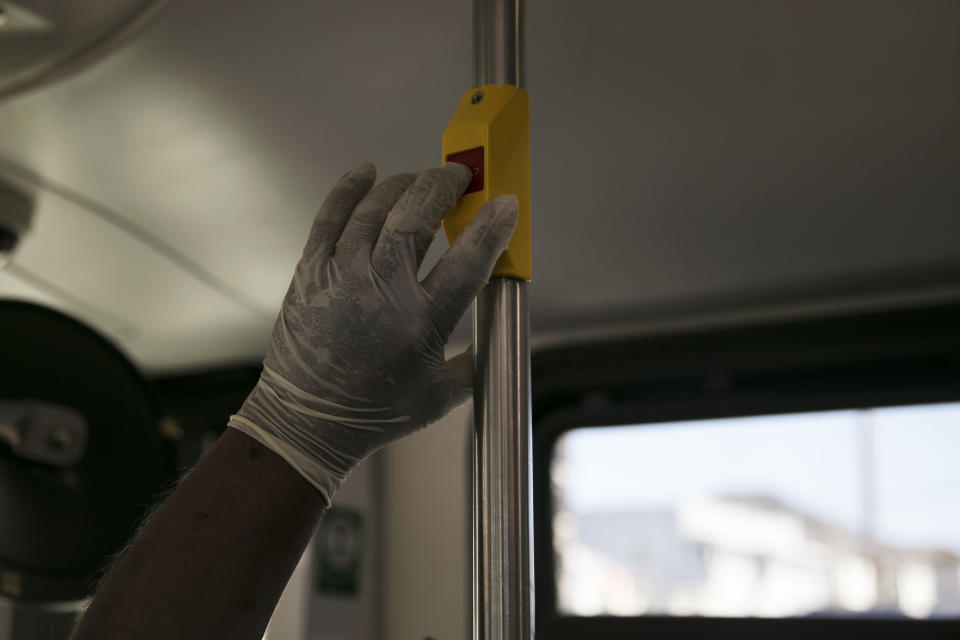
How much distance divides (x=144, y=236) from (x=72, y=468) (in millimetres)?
524

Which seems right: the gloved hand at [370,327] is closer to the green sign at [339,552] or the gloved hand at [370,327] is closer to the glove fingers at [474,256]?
the glove fingers at [474,256]

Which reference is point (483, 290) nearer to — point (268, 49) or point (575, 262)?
point (268, 49)

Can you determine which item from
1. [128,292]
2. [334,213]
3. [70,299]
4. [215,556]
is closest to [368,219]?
[334,213]

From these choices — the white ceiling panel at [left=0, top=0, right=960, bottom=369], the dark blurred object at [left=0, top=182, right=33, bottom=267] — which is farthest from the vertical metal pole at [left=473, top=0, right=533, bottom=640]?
the dark blurred object at [left=0, top=182, right=33, bottom=267]

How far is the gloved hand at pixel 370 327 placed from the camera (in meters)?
0.86

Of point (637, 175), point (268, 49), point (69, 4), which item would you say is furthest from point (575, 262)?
point (69, 4)

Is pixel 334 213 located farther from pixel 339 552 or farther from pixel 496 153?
pixel 339 552

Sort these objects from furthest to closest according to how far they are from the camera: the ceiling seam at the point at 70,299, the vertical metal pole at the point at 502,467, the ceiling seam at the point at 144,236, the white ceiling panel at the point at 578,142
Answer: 1. the ceiling seam at the point at 70,299
2. the ceiling seam at the point at 144,236
3. the white ceiling panel at the point at 578,142
4. the vertical metal pole at the point at 502,467

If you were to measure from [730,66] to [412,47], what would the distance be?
0.47 metres

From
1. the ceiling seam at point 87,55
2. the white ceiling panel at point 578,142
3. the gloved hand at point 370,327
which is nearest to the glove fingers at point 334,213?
the gloved hand at point 370,327

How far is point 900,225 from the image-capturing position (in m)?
1.89

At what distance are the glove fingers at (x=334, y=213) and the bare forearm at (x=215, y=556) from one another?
203 millimetres

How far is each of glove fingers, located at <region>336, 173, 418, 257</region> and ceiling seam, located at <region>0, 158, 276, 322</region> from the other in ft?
3.79

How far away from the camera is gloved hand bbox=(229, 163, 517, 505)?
861 millimetres
